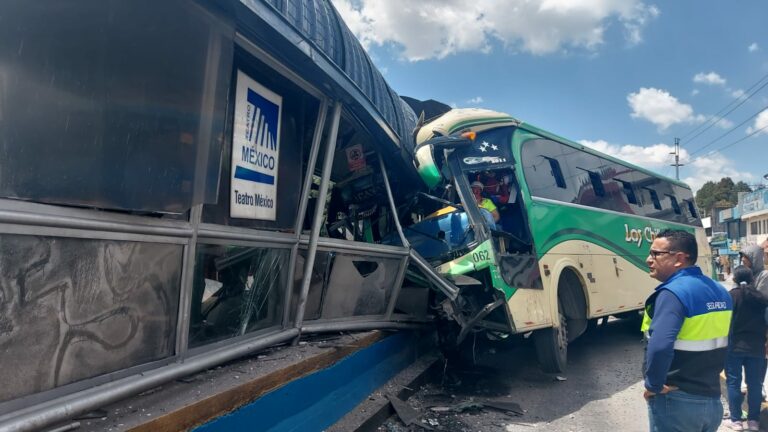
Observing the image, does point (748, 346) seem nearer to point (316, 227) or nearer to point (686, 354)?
point (686, 354)

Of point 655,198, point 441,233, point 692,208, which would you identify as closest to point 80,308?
point 441,233

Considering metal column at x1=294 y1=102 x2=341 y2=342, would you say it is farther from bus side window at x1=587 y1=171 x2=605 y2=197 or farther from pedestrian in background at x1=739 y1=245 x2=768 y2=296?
bus side window at x1=587 y1=171 x2=605 y2=197

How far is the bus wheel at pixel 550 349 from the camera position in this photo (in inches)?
242

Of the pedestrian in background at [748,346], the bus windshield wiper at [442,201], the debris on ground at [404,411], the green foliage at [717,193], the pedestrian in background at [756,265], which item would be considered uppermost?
the green foliage at [717,193]

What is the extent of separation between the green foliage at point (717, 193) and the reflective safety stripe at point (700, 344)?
68969 millimetres

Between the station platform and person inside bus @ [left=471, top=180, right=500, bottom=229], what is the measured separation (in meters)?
1.81

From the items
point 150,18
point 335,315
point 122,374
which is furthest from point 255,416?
point 150,18

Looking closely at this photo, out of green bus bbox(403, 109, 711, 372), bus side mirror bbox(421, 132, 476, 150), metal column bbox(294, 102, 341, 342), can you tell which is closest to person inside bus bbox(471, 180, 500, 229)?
green bus bbox(403, 109, 711, 372)

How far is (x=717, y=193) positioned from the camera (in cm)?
6556

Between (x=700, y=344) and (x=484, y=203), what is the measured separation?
361cm

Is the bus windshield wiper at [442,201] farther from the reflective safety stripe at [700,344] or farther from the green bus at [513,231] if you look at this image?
the reflective safety stripe at [700,344]

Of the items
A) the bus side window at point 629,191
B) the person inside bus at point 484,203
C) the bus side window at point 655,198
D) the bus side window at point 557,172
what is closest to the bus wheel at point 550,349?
the person inside bus at point 484,203

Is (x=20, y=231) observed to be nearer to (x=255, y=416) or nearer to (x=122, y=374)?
(x=122, y=374)

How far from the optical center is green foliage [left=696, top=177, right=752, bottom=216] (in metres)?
63.3
